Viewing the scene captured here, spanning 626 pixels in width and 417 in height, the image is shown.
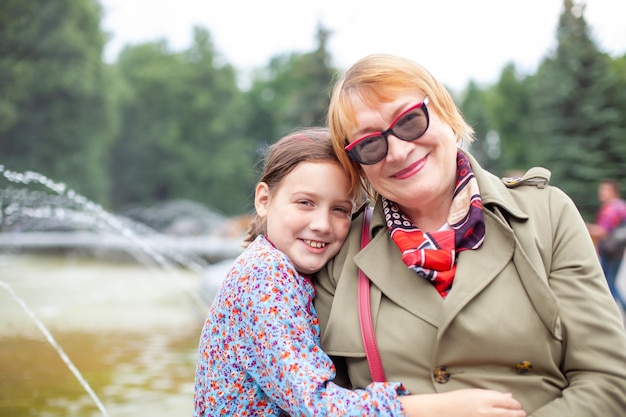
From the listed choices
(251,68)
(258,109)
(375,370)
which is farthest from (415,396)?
(251,68)

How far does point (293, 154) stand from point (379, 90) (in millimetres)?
380

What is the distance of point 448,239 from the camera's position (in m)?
2.04

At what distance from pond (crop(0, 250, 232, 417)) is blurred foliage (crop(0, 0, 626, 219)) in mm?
2784

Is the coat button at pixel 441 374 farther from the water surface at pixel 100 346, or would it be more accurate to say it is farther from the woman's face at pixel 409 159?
the water surface at pixel 100 346

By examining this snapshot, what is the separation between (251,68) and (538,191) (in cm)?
5260

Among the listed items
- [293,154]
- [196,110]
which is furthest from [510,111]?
[293,154]

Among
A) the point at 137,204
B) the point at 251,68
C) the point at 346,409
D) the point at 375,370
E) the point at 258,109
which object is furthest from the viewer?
the point at 251,68

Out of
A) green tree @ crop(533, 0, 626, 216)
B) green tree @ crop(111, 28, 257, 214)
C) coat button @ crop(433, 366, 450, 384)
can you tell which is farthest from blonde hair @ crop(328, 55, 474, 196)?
green tree @ crop(111, 28, 257, 214)

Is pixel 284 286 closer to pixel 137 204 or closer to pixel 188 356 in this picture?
pixel 188 356

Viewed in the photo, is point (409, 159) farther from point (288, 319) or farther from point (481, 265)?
point (288, 319)

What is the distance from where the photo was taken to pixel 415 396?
185 cm

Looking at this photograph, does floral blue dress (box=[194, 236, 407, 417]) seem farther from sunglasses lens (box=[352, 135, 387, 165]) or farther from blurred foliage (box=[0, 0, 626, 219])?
blurred foliage (box=[0, 0, 626, 219])

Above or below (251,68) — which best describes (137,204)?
below

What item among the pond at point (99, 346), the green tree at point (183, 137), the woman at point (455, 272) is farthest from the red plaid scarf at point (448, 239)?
the green tree at point (183, 137)
